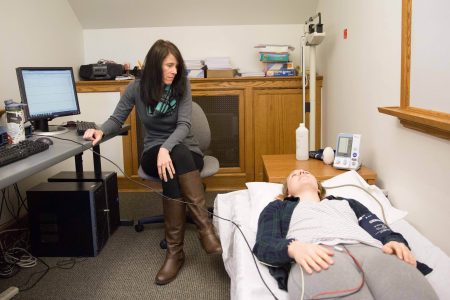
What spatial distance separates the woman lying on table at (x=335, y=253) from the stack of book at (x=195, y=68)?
1.85 meters

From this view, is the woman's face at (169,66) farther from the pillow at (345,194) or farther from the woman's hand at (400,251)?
the woman's hand at (400,251)

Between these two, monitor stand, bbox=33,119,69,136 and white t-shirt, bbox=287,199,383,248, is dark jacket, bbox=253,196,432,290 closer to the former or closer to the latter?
white t-shirt, bbox=287,199,383,248

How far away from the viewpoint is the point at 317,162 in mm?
2324

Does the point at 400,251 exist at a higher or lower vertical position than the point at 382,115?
lower

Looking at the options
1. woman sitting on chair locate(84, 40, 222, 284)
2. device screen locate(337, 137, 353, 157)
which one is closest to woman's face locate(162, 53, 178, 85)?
woman sitting on chair locate(84, 40, 222, 284)

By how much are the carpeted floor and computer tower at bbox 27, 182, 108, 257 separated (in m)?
0.07

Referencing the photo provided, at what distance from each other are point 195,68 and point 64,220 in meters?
1.56

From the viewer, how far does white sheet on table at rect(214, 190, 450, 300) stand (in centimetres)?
123

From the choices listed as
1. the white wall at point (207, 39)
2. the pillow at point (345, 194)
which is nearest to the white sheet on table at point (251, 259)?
the pillow at point (345, 194)

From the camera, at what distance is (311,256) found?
46.4 inches

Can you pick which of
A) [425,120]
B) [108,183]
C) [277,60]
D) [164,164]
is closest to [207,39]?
[277,60]

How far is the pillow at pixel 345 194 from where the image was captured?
1.69 m

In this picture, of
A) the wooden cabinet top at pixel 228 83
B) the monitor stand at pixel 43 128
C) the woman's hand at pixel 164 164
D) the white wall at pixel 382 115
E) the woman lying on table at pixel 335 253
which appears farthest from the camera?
the wooden cabinet top at pixel 228 83

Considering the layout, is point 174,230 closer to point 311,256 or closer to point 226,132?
point 311,256
